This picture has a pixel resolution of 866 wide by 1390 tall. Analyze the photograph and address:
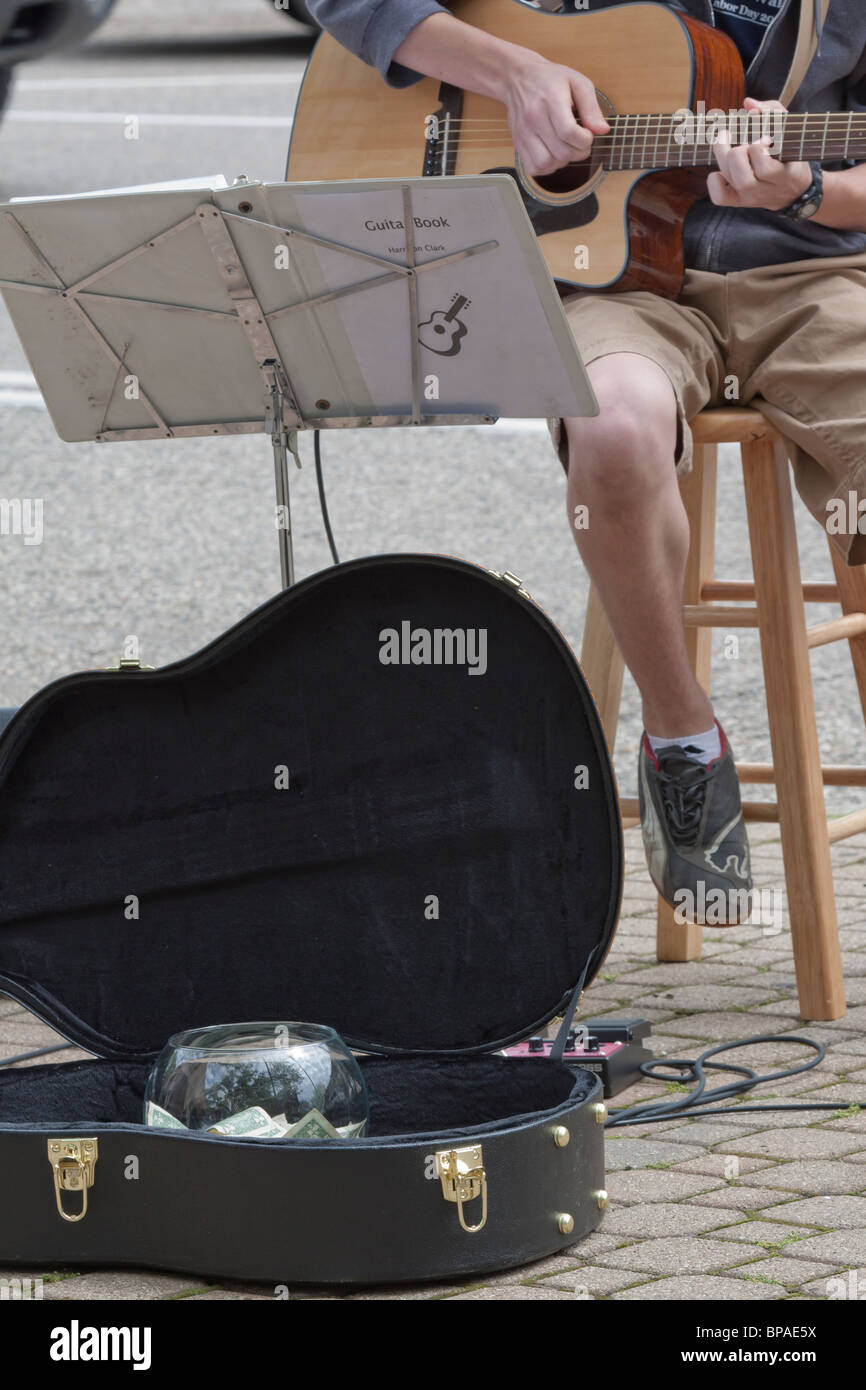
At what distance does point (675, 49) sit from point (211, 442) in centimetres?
479

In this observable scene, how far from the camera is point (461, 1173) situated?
193cm

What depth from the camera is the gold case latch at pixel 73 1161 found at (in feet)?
6.56

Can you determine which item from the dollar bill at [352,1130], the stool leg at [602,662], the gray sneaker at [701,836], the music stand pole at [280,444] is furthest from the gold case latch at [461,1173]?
the stool leg at [602,662]

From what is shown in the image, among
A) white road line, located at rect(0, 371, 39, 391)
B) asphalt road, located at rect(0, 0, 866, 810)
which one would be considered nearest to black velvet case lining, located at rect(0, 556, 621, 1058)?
asphalt road, located at rect(0, 0, 866, 810)

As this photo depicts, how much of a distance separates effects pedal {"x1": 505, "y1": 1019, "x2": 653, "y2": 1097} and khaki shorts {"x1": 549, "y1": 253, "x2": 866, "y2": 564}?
79 cm

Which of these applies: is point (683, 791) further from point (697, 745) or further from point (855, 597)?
point (855, 597)

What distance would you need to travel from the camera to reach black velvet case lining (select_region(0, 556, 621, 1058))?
7.71ft

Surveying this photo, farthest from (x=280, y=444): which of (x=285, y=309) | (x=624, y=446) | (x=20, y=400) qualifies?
(x=20, y=400)

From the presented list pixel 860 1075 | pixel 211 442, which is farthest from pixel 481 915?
pixel 211 442

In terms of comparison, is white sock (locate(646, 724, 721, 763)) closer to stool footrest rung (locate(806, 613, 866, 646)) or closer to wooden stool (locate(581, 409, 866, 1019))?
wooden stool (locate(581, 409, 866, 1019))

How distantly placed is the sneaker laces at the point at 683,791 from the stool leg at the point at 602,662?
30cm

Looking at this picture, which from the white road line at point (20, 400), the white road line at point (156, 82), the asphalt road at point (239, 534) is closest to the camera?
the asphalt road at point (239, 534)

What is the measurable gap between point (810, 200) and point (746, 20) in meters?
0.38

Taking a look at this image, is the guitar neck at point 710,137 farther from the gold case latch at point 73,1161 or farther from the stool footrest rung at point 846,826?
the gold case latch at point 73,1161
